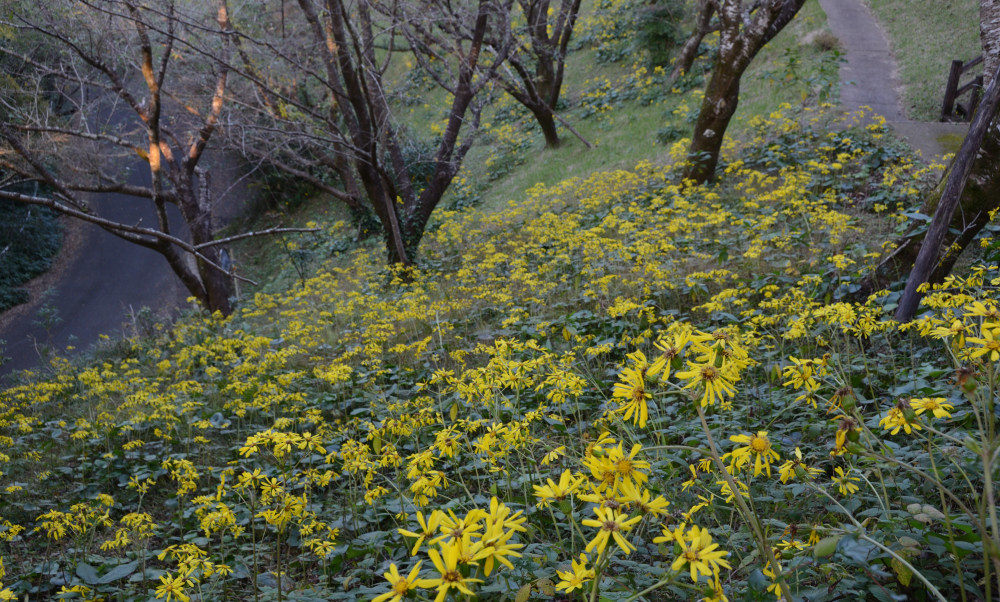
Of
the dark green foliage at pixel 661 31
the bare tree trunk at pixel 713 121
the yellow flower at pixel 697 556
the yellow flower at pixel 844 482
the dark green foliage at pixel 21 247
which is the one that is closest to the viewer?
the yellow flower at pixel 697 556

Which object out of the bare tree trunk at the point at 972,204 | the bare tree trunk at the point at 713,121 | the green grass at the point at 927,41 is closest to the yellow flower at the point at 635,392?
the bare tree trunk at the point at 972,204

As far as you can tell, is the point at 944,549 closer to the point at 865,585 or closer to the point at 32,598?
the point at 865,585

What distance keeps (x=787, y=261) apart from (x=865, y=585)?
3.65 meters

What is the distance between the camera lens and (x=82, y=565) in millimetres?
2600

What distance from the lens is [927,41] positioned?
34.5ft

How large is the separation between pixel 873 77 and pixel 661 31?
5.11m

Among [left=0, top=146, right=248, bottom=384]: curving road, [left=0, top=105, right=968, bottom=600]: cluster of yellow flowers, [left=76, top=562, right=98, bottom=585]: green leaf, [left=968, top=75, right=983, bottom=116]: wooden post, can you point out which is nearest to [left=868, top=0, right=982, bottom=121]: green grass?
[left=968, top=75, right=983, bottom=116]: wooden post

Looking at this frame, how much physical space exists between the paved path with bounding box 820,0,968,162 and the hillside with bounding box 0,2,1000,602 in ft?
1.38

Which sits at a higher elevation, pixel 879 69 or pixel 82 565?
pixel 879 69

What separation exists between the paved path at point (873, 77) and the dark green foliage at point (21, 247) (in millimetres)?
21076

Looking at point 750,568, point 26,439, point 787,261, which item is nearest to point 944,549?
point 750,568

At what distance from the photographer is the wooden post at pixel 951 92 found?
303 inches

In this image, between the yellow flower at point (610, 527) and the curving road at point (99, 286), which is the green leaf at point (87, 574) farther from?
the curving road at point (99, 286)

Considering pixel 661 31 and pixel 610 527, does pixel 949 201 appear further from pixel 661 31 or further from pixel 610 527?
pixel 661 31
